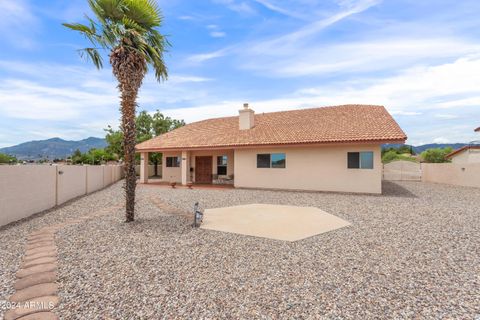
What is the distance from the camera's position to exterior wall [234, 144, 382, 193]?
15625 mm

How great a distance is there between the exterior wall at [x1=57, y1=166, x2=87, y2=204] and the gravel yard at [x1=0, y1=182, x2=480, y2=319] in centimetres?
460

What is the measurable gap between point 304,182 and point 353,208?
6.27 meters

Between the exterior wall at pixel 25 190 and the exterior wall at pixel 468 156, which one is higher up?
the exterior wall at pixel 468 156

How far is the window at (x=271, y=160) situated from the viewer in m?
Result: 18.2

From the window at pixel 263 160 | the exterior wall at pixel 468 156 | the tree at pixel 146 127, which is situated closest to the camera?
the window at pixel 263 160

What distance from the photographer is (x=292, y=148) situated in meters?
17.8

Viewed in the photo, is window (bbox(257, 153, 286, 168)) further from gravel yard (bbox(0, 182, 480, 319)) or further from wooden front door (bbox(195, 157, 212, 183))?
gravel yard (bbox(0, 182, 480, 319))

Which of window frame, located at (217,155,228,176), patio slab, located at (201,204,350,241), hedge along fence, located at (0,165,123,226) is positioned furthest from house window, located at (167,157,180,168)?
patio slab, located at (201,204,350,241)

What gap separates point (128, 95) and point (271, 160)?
469 inches

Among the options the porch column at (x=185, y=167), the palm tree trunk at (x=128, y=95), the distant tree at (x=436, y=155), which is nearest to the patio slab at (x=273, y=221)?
the palm tree trunk at (x=128, y=95)

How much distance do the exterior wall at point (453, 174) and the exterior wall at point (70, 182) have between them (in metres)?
27.8

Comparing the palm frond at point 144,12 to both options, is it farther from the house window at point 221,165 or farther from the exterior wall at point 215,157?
the house window at point 221,165

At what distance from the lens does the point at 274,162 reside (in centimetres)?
1845

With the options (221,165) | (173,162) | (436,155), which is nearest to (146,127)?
(173,162)
